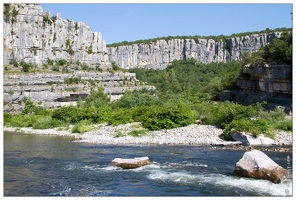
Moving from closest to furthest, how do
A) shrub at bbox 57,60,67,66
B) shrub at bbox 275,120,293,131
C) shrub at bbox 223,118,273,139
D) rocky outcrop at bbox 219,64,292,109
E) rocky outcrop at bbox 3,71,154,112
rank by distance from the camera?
shrub at bbox 223,118,273,139
shrub at bbox 275,120,293,131
rocky outcrop at bbox 219,64,292,109
rocky outcrop at bbox 3,71,154,112
shrub at bbox 57,60,67,66

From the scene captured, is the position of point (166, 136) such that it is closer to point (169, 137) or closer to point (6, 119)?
point (169, 137)

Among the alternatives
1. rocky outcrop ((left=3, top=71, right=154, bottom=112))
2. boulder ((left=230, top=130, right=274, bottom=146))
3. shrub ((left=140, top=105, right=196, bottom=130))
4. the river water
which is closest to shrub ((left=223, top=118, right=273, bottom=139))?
boulder ((left=230, top=130, right=274, bottom=146))

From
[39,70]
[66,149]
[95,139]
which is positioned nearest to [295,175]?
[66,149]

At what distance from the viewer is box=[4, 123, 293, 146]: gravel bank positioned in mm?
24719

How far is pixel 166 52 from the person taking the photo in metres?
104

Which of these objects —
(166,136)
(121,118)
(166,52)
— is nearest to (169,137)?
(166,136)

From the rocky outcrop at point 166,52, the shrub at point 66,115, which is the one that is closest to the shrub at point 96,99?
the shrub at point 66,115

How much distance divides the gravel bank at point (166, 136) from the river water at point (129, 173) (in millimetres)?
2036

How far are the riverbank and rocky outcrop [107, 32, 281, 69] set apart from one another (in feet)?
235

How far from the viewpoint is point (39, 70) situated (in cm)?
5594

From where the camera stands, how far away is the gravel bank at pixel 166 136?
24.7 m

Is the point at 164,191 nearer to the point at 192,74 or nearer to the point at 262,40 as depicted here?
the point at 192,74

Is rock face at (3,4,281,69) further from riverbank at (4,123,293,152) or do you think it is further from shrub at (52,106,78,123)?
riverbank at (4,123,293,152)

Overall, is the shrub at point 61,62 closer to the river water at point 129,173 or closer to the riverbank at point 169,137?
the riverbank at point 169,137
